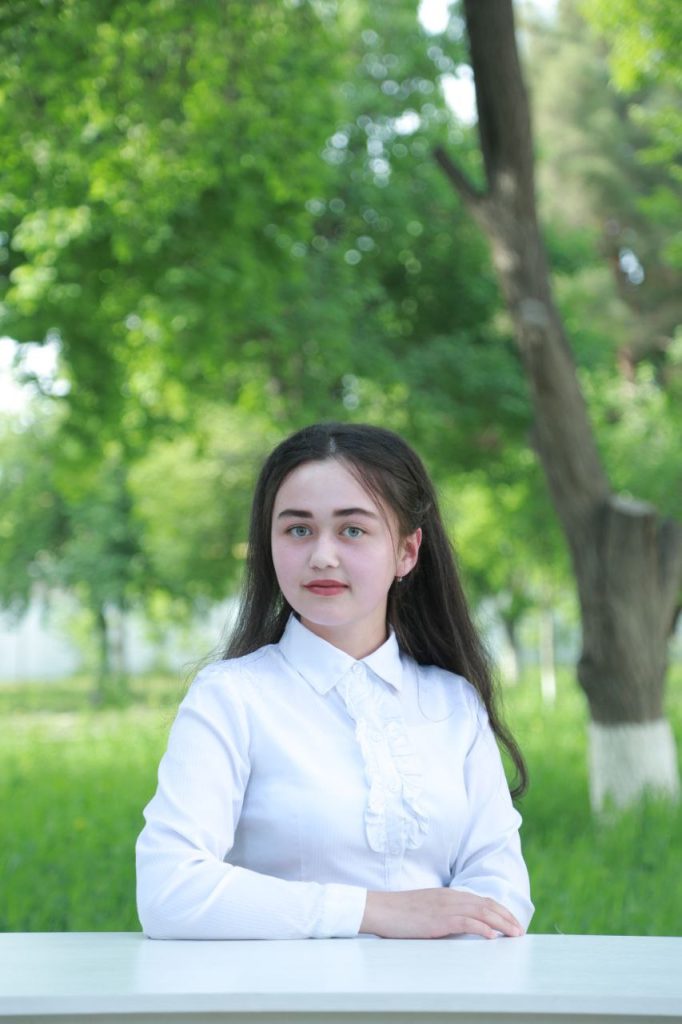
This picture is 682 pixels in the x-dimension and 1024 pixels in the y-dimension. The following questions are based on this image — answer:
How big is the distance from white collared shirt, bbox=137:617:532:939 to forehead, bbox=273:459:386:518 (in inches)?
8.3

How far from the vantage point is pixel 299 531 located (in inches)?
82.0

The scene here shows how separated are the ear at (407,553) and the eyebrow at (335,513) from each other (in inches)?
8.0

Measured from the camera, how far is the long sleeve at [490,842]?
197 centimetres

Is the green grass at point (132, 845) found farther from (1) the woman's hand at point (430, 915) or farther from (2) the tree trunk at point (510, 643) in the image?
(2) the tree trunk at point (510, 643)

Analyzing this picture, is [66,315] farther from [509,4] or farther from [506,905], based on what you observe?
[506,905]

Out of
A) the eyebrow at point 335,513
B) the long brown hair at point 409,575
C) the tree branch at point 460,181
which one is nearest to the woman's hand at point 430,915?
the long brown hair at point 409,575

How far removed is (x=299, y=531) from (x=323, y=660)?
0.66ft

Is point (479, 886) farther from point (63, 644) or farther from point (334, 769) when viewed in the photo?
point (63, 644)

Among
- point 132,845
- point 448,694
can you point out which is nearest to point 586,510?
point 132,845

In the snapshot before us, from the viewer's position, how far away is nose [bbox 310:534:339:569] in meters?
2.04

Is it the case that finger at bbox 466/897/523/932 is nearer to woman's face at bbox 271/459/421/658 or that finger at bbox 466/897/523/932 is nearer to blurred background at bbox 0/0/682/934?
woman's face at bbox 271/459/421/658

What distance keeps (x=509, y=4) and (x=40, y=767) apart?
22.8 feet

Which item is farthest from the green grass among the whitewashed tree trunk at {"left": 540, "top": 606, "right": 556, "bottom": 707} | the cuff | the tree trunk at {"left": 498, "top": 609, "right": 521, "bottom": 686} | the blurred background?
the tree trunk at {"left": 498, "top": 609, "right": 521, "bottom": 686}

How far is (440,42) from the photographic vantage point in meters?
16.8
